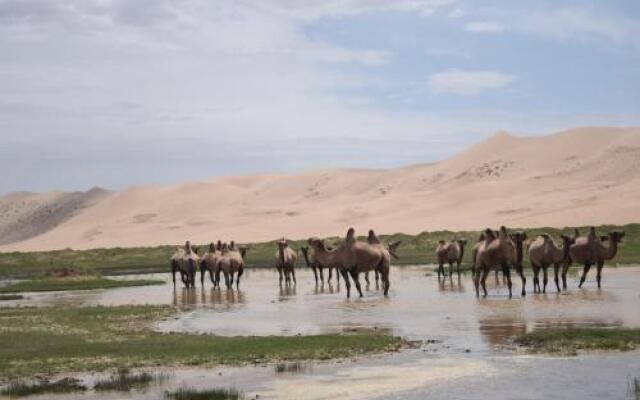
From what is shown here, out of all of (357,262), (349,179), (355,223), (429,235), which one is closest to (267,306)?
(357,262)

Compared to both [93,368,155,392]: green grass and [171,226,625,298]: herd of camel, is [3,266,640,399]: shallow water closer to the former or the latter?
[93,368,155,392]: green grass

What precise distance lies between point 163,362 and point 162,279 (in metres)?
30.4

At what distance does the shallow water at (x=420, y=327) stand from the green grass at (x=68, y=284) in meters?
3.13

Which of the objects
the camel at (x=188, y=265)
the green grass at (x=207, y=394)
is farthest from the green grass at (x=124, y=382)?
the camel at (x=188, y=265)

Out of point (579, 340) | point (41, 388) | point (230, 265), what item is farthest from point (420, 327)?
point (230, 265)

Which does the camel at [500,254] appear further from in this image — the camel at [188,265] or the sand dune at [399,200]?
the sand dune at [399,200]

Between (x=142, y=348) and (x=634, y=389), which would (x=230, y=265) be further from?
(x=634, y=389)

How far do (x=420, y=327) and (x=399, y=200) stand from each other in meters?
85.6

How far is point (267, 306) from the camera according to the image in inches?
1090

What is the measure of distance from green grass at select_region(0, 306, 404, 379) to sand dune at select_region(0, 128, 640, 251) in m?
53.0

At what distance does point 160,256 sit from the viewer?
72.7 m

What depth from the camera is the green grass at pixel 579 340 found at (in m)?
16.3

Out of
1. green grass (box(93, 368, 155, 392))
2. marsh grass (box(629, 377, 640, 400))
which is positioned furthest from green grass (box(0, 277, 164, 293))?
marsh grass (box(629, 377, 640, 400))

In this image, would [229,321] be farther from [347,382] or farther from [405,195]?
[405,195]
